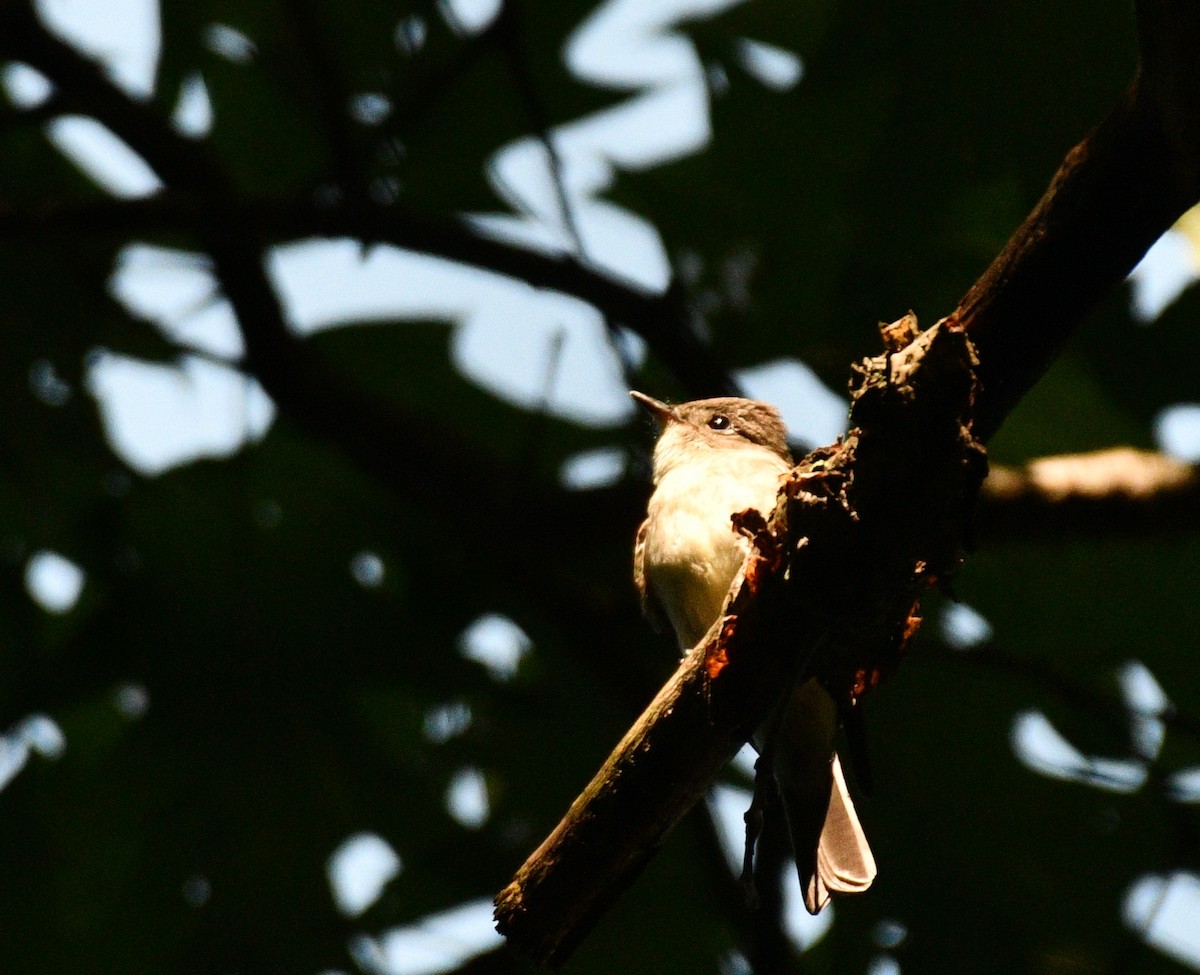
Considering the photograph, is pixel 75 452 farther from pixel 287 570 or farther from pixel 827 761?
pixel 827 761

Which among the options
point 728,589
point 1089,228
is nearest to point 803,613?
point 1089,228

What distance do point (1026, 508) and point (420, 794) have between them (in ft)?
8.61

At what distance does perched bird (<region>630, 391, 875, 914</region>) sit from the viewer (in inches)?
143

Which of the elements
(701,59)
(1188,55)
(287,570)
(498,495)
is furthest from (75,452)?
(1188,55)

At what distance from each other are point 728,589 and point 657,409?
6.39 ft

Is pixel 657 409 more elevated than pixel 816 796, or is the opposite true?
pixel 816 796

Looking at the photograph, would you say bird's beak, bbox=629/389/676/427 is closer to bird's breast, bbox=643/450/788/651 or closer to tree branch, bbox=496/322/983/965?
bird's breast, bbox=643/450/788/651

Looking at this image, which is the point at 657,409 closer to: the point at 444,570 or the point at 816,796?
the point at 444,570

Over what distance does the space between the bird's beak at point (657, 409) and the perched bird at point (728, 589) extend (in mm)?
276

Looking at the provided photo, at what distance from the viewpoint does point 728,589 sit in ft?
12.1

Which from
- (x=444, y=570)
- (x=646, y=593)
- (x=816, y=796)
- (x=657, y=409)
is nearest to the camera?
(x=816, y=796)

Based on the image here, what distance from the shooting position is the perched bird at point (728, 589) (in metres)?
3.64

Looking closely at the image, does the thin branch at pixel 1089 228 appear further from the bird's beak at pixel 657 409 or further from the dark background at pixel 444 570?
the bird's beak at pixel 657 409

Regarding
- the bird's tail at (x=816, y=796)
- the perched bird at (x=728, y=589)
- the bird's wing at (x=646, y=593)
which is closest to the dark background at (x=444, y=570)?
the perched bird at (x=728, y=589)
